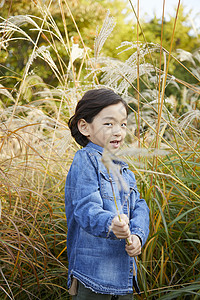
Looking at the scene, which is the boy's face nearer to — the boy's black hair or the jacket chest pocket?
the boy's black hair

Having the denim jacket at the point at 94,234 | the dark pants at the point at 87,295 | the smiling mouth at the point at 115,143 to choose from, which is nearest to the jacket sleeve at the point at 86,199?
the denim jacket at the point at 94,234

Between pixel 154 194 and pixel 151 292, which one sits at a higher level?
pixel 154 194

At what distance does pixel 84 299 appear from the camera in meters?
1.43

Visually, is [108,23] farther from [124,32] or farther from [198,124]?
[124,32]

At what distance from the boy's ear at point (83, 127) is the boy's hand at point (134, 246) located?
478 mm

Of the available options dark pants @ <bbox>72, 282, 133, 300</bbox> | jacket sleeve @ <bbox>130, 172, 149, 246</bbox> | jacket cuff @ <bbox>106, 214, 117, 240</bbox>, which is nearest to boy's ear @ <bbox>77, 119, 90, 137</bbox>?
jacket sleeve @ <bbox>130, 172, 149, 246</bbox>

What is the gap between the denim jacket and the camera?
1.39m

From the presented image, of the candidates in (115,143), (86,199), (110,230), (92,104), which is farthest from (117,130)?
(110,230)

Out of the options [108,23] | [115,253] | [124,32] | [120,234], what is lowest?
[115,253]

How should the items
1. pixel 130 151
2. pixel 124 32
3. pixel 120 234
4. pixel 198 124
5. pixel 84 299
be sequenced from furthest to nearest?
pixel 124 32 < pixel 198 124 < pixel 84 299 < pixel 120 234 < pixel 130 151

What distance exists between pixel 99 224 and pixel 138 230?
0.74 feet

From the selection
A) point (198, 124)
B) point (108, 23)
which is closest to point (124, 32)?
point (198, 124)

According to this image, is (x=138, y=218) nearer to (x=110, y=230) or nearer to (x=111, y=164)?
(x=110, y=230)

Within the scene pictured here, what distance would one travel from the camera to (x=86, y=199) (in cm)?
139
